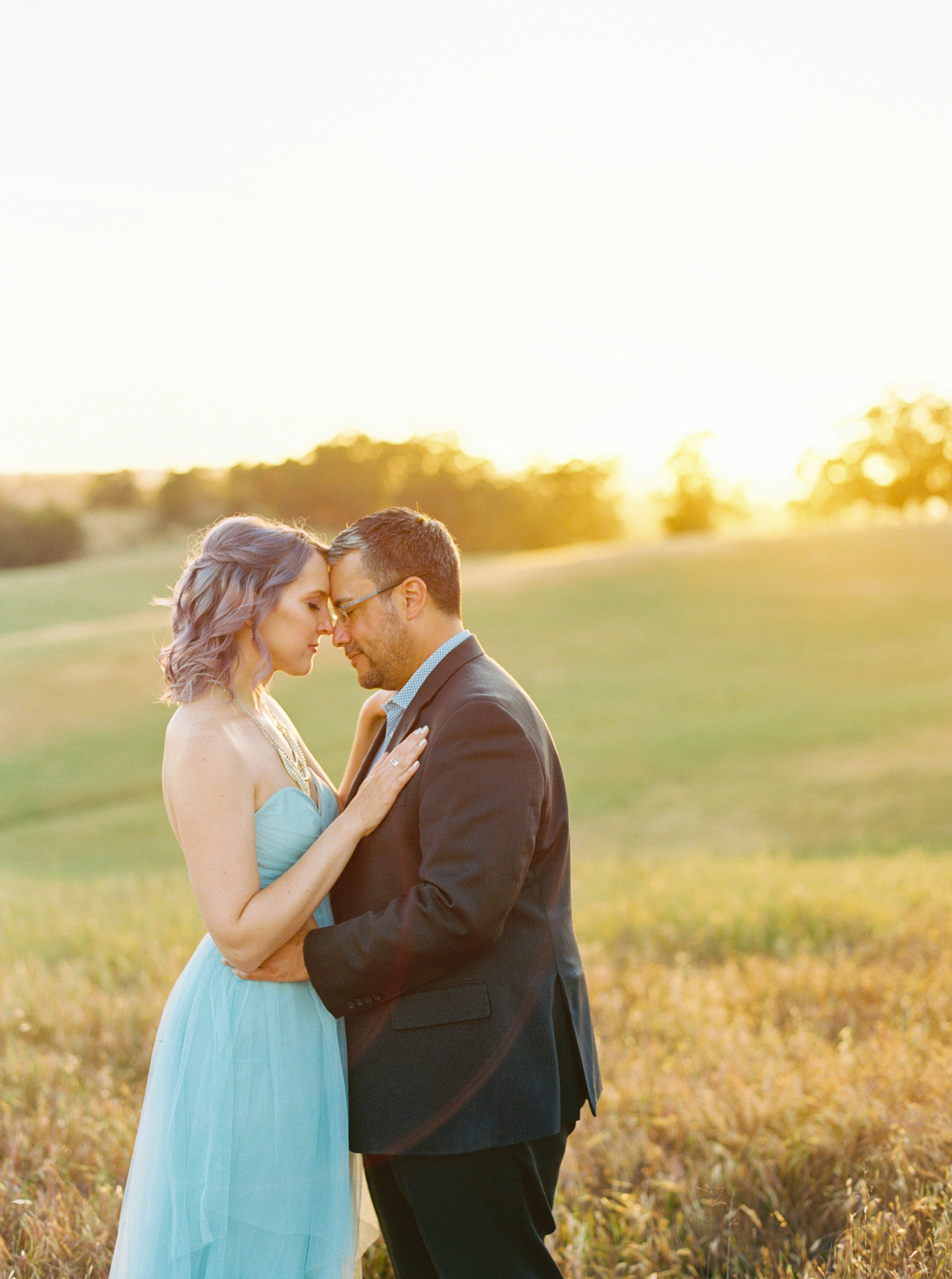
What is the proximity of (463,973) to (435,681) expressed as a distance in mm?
901

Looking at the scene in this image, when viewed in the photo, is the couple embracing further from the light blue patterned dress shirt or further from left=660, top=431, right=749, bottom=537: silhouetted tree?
left=660, top=431, right=749, bottom=537: silhouetted tree

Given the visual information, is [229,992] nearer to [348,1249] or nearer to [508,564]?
[348,1249]

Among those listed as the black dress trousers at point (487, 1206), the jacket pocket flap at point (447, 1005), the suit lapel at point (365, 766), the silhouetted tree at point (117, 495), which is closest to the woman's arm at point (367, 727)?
the suit lapel at point (365, 766)

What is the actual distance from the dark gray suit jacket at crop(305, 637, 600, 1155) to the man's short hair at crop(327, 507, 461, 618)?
0.33 meters

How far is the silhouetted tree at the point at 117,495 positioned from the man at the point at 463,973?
99.6m

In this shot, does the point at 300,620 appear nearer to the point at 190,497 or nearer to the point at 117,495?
the point at 190,497

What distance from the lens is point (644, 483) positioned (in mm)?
91438

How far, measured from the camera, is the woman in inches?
129

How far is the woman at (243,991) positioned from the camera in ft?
A: 10.7

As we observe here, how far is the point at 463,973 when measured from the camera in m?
3.18

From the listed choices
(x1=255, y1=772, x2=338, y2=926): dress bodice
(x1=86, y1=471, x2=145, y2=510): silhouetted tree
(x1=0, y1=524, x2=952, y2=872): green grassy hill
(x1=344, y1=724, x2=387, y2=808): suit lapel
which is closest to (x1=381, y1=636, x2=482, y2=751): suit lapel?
(x1=344, y1=724, x2=387, y2=808): suit lapel

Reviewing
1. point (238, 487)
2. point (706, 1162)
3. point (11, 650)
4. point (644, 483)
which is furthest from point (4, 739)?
point (644, 483)

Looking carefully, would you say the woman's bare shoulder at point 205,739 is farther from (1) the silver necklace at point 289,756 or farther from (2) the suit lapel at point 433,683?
(2) the suit lapel at point 433,683

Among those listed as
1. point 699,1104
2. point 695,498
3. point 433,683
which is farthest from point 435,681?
point 695,498
